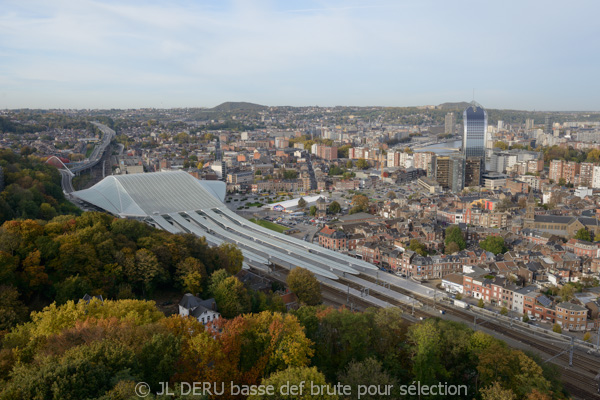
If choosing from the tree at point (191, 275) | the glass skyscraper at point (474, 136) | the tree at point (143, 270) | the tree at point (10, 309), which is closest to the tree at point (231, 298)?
the tree at point (191, 275)

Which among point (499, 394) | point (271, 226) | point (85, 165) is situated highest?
point (85, 165)

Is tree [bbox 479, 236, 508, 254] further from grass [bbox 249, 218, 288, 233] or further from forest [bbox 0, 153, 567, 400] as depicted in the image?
grass [bbox 249, 218, 288, 233]

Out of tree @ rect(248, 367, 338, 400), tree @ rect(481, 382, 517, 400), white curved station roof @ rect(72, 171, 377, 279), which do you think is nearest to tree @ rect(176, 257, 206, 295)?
white curved station roof @ rect(72, 171, 377, 279)

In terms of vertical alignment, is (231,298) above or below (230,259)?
above

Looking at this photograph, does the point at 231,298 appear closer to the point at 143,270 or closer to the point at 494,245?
the point at 143,270

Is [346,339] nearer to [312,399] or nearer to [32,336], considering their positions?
[312,399]

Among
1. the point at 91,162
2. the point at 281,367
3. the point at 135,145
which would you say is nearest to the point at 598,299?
the point at 281,367

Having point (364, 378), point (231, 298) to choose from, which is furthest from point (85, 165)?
point (364, 378)

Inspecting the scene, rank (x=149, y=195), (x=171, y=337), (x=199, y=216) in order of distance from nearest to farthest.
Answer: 1. (x=171, y=337)
2. (x=199, y=216)
3. (x=149, y=195)
